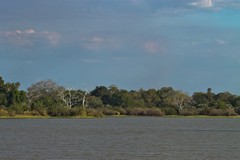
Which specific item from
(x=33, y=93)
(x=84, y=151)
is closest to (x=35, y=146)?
(x=84, y=151)

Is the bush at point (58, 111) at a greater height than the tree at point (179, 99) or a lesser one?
lesser

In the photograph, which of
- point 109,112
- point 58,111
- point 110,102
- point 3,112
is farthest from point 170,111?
point 3,112

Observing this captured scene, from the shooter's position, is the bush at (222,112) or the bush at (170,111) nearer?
the bush at (222,112)

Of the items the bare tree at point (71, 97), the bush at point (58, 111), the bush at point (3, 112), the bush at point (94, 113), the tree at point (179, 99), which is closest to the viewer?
the bush at point (3, 112)

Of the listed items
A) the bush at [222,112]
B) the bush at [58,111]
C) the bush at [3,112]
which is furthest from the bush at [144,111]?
the bush at [3,112]

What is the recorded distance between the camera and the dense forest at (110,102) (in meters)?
146

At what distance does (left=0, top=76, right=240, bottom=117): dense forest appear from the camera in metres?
146

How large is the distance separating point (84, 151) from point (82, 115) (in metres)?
102

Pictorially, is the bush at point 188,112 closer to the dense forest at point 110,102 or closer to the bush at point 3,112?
the dense forest at point 110,102

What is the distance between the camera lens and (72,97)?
16238 cm

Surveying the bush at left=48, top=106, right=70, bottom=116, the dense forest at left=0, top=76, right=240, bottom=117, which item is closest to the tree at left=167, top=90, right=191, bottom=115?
the dense forest at left=0, top=76, right=240, bottom=117

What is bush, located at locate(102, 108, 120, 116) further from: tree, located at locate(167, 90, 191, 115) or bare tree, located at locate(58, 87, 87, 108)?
tree, located at locate(167, 90, 191, 115)

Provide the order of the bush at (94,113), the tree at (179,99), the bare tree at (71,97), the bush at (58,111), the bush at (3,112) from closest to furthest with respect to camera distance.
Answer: the bush at (3,112)
the bush at (58,111)
the bush at (94,113)
the bare tree at (71,97)
the tree at (179,99)

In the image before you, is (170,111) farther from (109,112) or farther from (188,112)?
(109,112)
